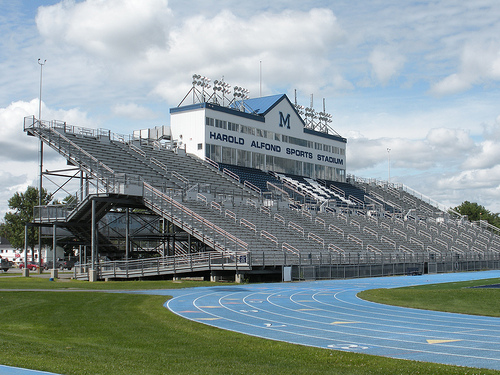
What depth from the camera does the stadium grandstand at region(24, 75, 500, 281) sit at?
121 feet

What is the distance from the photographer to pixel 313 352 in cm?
1120

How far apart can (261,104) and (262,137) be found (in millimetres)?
5531

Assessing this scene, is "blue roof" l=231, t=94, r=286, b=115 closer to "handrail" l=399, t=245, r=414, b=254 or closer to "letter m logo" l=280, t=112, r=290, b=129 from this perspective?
"letter m logo" l=280, t=112, r=290, b=129

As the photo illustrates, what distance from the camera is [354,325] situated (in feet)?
49.4

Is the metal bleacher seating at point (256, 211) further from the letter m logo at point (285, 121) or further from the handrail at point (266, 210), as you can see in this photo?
the letter m logo at point (285, 121)

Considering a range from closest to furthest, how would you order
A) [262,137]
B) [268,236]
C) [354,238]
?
[268,236]
[354,238]
[262,137]

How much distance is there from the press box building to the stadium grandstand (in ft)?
0.44

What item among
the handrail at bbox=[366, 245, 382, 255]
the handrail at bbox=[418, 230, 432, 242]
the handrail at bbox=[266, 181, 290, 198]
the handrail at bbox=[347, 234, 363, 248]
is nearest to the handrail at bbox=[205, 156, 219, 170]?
the handrail at bbox=[266, 181, 290, 198]

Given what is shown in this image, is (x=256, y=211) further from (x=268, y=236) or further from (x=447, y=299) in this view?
(x=447, y=299)

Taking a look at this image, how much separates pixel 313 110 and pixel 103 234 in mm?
39312

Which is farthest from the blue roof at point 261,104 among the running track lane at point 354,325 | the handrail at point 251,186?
the running track lane at point 354,325


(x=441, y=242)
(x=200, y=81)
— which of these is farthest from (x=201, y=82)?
(x=441, y=242)

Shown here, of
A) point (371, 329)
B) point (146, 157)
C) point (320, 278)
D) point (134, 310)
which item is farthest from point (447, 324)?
point (146, 157)

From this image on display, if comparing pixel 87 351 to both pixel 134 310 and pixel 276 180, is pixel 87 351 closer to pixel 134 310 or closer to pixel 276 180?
pixel 134 310
